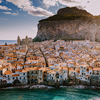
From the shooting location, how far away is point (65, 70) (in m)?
24.0

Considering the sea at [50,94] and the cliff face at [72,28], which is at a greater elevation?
the cliff face at [72,28]

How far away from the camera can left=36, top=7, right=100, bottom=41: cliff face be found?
8325cm

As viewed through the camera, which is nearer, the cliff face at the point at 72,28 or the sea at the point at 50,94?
the sea at the point at 50,94

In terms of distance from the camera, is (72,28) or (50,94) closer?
(50,94)

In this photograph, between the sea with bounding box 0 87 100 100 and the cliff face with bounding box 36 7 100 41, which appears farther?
the cliff face with bounding box 36 7 100 41

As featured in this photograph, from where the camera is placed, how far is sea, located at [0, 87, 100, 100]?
65.1ft

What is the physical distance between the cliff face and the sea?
6540cm

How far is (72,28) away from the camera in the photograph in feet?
288

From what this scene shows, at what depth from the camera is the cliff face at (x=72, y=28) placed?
8325 centimetres

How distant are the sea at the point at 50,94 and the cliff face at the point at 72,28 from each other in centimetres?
6540

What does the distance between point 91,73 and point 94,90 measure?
3.45 m

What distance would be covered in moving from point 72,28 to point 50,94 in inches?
2913

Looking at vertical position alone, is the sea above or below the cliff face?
below

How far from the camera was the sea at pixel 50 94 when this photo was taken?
781 inches
